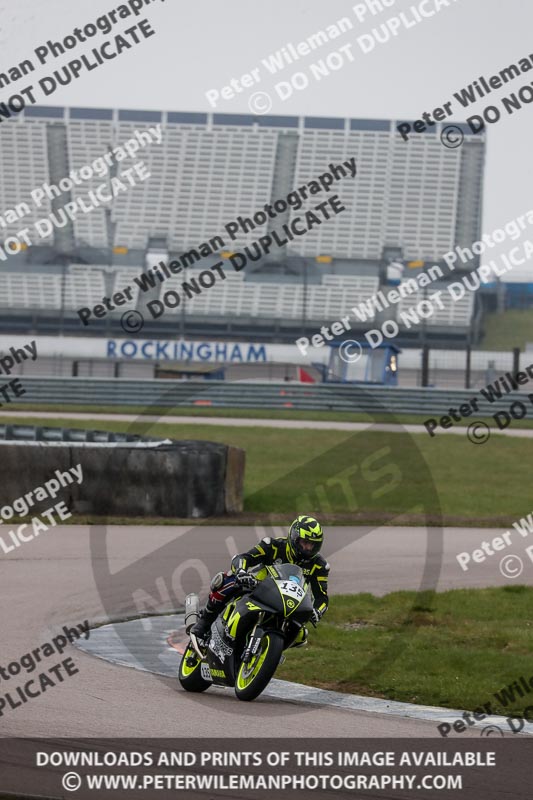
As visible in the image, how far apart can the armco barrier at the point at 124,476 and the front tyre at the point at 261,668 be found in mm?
9574

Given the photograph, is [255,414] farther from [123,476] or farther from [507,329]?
[507,329]

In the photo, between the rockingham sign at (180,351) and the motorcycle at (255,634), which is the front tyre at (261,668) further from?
the rockingham sign at (180,351)

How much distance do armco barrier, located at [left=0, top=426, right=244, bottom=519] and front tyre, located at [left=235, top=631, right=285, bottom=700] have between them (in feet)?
31.4

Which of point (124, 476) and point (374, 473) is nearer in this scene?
point (124, 476)

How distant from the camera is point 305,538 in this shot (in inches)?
318

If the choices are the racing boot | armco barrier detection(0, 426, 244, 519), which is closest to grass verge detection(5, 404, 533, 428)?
armco barrier detection(0, 426, 244, 519)

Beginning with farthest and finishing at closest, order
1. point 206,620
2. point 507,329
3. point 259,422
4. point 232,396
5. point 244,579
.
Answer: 1. point 507,329
2. point 232,396
3. point 259,422
4. point 206,620
5. point 244,579

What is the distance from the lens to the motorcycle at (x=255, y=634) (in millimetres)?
7719

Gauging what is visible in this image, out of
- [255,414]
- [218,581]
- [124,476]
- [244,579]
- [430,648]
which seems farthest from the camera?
[255,414]

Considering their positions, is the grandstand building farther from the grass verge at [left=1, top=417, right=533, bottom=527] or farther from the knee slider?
the knee slider
